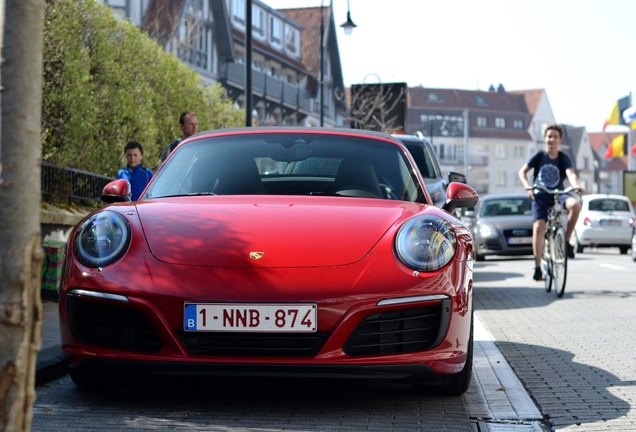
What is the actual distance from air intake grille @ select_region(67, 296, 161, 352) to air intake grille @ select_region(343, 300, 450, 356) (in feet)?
2.85

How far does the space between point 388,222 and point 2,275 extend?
2486mm

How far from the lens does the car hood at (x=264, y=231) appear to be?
16.2 ft

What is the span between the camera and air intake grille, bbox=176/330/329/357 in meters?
4.78

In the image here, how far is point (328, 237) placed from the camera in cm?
509

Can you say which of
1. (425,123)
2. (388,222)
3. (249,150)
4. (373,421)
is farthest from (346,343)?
(425,123)

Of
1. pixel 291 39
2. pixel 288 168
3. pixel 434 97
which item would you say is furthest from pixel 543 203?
pixel 434 97

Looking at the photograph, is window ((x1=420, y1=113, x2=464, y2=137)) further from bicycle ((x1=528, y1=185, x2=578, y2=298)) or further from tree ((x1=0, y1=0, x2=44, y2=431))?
tree ((x1=0, y1=0, x2=44, y2=431))

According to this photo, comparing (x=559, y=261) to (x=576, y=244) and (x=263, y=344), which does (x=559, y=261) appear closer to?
(x=263, y=344)

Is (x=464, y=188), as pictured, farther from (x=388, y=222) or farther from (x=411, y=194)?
(x=388, y=222)

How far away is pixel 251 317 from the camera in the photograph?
15.6 feet

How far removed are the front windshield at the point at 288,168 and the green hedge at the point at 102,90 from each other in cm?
931

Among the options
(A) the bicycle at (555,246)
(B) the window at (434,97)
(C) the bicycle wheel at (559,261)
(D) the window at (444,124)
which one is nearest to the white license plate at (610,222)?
(A) the bicycle at (555,246)

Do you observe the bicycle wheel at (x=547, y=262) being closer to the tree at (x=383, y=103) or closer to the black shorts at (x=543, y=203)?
the black shorts at (x=543, y=203)

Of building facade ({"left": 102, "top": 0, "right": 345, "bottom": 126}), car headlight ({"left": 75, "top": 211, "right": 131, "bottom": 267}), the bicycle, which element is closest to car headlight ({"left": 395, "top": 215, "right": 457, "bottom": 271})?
car headlight ({"left": 75, "top": 211, "right": 131, "bottom": 267})
